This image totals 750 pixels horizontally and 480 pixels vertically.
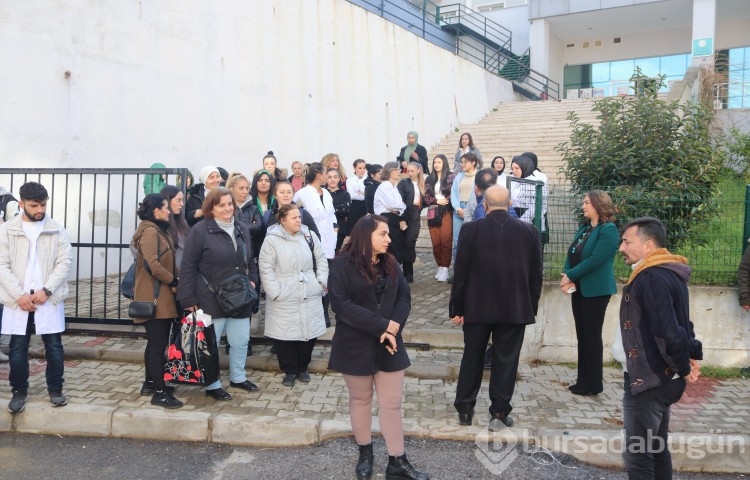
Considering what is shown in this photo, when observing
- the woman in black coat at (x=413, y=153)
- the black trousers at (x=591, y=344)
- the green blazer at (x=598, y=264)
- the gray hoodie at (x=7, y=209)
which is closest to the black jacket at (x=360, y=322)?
the green blazer at (x=598, y=264)

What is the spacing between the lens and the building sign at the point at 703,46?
20.4 metres

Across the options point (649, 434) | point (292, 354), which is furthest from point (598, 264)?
point (292, 354)

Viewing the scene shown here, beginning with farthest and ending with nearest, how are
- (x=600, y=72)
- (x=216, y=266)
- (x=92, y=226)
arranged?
(x=600, y=72), (x=92, y=226), (x=216, y=266)

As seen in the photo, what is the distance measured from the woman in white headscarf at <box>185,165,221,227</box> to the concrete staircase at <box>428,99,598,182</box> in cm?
907

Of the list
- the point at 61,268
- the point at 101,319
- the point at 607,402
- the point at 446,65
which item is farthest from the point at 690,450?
the point at 446,65

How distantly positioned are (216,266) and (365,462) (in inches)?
84.4

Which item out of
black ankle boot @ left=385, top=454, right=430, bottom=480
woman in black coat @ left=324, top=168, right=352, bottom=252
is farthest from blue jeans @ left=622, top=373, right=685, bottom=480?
woman in black coat @ left=324, top=168, right=352, bottom=252

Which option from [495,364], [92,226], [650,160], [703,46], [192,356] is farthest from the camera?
[703,46]

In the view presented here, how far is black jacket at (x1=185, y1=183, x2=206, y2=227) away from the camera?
21.8 ft

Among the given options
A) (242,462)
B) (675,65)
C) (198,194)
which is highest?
(675,65)

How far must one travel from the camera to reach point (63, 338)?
22.8 feet

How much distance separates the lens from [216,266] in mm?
5344

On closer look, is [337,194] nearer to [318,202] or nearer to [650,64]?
[318,202]

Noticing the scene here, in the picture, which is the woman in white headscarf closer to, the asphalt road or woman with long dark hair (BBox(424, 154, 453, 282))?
the asphalt road
